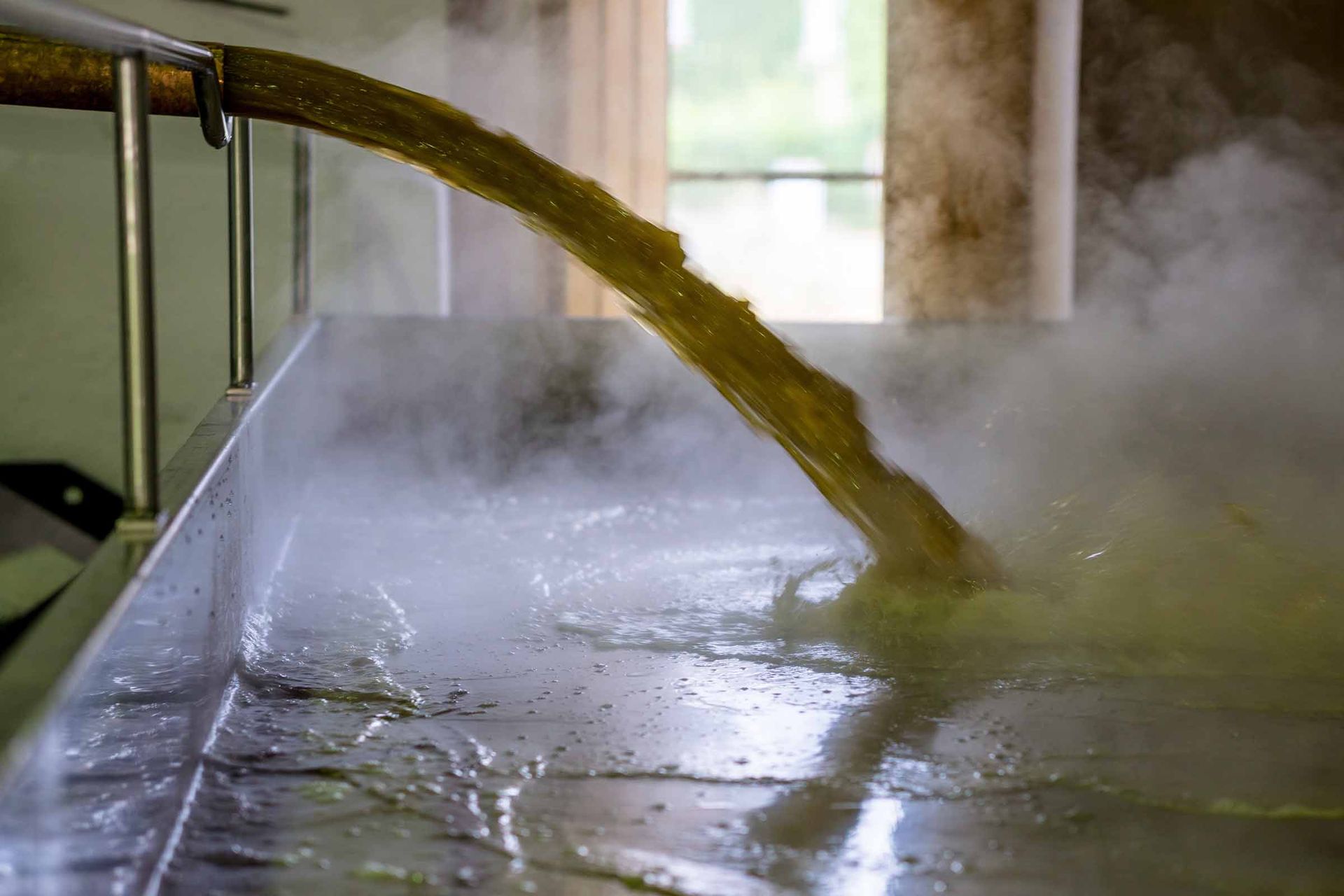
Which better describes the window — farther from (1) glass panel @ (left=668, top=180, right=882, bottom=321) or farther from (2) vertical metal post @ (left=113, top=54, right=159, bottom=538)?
(2) vertical metal post @ (left=113, top=54, right=159, bottom=538)

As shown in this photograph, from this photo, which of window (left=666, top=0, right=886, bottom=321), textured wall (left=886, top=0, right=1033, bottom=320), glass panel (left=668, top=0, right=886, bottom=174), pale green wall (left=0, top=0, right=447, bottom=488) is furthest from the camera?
glass panel (left=668, top=0, right=886, bottom=174)

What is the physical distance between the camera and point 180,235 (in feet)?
11.4

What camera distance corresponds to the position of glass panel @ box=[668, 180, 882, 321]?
5.50 m

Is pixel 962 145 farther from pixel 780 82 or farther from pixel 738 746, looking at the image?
pixel 780 82

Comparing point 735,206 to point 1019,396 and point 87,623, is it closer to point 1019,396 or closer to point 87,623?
point 1019,396

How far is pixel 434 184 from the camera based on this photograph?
3.70 metres

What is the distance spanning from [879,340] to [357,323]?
1.10m

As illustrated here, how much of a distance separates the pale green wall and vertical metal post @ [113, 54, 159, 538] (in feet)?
8.28

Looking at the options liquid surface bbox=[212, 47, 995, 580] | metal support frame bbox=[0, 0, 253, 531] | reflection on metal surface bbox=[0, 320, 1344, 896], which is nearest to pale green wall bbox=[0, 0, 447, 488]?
reflection on metal surface bbox=[0, 320, 1344, 896]

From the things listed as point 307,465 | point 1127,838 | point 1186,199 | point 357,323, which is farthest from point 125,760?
point 1186,199

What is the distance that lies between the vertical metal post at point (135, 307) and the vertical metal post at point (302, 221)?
1666mm

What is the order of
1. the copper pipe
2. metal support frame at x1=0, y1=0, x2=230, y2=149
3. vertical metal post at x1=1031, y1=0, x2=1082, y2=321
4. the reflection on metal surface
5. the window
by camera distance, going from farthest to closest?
the window, vertical metal post at x1=1031, y1=0, x2=1082, y2=321, the copper pipe, the reflection on metal surface, metal support frame at x1=0, y1=0, x2=230, y2=149

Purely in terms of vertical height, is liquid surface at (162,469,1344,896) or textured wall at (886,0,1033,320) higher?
textured wall at (886,0,1033,320)

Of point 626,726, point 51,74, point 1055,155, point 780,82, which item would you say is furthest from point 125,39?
point 780,82
